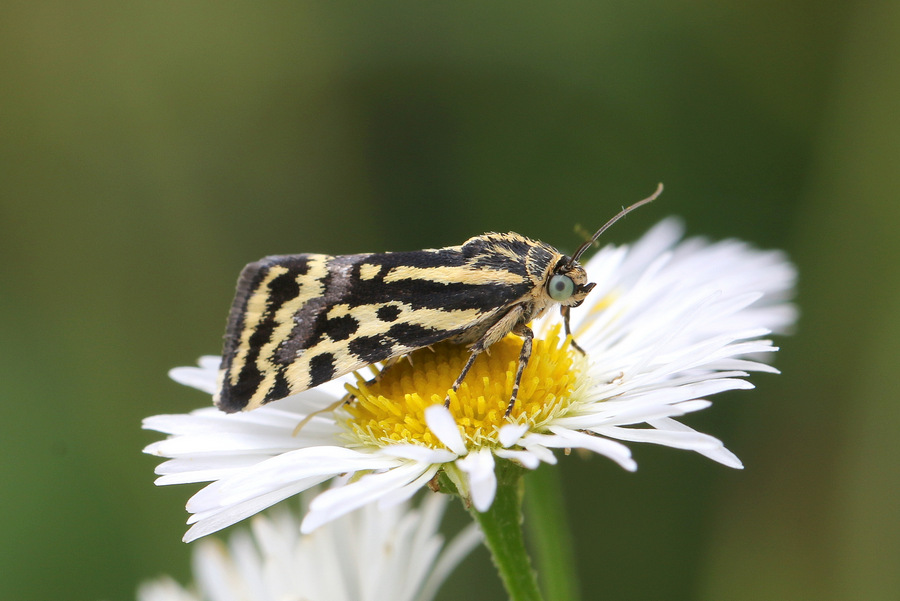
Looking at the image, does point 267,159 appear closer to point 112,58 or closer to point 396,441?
point 112,58

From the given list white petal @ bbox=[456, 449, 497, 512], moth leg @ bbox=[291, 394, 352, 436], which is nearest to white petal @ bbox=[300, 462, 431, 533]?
white petal @ bbox=[456, 449, 497, 512]

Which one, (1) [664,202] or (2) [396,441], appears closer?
(2) [396,441]

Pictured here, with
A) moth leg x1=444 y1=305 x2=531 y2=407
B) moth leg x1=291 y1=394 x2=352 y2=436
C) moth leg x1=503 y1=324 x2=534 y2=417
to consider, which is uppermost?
moth leg x1=291 y1=394 x2=352 y2=436

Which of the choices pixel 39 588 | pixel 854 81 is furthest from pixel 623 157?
pixel 39 588

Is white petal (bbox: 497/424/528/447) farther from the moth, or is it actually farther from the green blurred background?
the green blurred background

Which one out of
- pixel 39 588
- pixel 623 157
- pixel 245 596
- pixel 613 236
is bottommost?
pixel 245 596

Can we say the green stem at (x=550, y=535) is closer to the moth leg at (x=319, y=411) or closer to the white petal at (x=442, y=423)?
the moth leg at (x=319, y=411)
